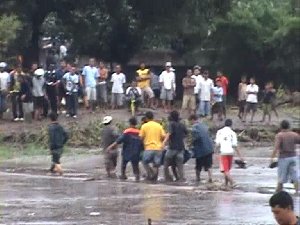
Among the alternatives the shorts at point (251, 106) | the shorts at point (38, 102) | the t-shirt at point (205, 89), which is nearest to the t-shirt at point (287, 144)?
the shorts at point (38, 102)

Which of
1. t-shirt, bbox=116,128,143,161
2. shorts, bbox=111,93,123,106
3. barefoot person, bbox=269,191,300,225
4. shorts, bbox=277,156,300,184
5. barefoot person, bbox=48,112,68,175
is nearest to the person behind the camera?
barefoot person, bbox=269,191,300,225

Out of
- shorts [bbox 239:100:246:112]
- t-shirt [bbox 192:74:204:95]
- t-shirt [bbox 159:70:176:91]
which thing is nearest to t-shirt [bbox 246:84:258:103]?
shorts [bbox 239:100:246:112]

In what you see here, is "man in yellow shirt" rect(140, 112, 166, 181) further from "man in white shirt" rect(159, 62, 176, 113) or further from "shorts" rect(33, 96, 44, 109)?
"man in white shirt" rect(159, 62, 176, 113)

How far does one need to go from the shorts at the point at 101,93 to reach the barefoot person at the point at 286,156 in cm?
1603

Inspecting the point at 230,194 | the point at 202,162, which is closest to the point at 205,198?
the point at 230,194

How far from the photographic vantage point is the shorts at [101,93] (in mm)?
37938

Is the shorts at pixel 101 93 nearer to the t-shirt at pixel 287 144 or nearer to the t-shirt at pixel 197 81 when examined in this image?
the t-shirt at pixel 197 81

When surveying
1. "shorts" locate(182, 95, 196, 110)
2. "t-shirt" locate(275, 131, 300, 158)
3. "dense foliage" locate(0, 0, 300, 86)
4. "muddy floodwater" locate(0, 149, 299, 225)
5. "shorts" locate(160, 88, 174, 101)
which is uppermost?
"dense foliage" locate(0, 0, 300, 86)

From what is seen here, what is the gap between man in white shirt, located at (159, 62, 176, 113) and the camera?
3859 centimetres

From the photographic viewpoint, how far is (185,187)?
24422 mm

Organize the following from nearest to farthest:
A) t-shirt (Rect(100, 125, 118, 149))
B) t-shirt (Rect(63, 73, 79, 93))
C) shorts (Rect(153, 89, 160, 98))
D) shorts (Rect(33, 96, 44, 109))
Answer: t-shirt (Rect(100, 125, 118, 149)) → t-shirt (Rect(63, 73, 79, 93)) → shorts (Rect(33, 96, 44, 109)) → shorts (Rect(153, 89, 160, 98))

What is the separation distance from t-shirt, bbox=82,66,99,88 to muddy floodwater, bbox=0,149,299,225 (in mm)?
8456

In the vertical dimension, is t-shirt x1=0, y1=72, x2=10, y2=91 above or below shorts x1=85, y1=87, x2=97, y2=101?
above

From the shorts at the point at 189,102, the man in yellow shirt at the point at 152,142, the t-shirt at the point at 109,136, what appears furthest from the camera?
the shorts at the point at 189,102
